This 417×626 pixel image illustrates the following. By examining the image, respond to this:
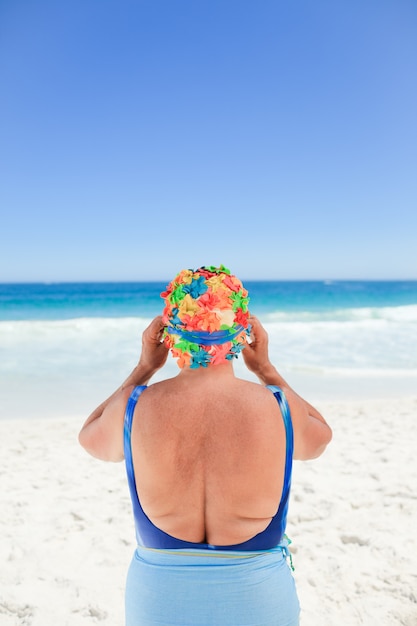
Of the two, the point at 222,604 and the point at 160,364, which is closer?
the point at 222,604

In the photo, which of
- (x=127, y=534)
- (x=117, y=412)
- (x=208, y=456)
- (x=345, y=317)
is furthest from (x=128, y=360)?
(x=345, y=317)

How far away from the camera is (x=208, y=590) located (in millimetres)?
1426

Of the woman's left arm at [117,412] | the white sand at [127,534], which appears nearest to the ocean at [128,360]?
the white sand at [127,534]

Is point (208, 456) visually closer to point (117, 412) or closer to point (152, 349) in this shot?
point (117, 412)

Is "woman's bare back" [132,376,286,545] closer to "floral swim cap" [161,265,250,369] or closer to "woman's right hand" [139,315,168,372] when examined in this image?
"floral swim cap" [161,265,250,369]

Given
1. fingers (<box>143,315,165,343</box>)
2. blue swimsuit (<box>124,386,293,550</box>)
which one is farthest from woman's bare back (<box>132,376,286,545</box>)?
fingers (<box>143,315,165,343</box>)

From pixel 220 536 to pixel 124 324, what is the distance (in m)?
21.3

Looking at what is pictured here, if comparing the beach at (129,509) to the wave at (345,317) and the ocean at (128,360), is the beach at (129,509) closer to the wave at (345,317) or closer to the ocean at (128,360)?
the ocean at (128,360)

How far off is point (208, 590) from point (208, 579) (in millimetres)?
29

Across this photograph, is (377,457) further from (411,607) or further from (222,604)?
(222,604)

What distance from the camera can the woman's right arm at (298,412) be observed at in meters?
1.52

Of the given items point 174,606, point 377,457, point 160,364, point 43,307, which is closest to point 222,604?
point 174,606

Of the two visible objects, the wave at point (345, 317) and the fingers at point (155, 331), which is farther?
the wave at point (345, 317)

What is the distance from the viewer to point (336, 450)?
5.26 m
